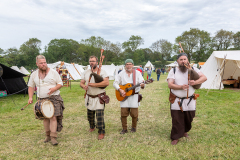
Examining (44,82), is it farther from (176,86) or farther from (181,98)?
(181,98)

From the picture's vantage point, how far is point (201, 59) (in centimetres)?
4200

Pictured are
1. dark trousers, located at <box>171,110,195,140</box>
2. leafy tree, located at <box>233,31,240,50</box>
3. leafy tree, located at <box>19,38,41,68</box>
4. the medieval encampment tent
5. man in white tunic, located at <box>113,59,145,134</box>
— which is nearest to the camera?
dark trousers, located at <box>171,110,195,140</box>

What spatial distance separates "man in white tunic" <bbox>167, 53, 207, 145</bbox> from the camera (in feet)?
10.1

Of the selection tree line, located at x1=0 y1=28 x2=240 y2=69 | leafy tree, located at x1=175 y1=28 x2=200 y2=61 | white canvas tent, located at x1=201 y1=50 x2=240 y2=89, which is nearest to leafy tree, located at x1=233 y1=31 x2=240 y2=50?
tree line, located at x1=0 y1=28 x2=240 y2=69

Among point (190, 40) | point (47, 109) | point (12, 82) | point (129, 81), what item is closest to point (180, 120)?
point (129, 81)

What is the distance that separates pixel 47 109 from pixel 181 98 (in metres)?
2.55

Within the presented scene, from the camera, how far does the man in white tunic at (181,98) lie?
3088 mm

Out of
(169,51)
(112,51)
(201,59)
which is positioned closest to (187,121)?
(201,59)

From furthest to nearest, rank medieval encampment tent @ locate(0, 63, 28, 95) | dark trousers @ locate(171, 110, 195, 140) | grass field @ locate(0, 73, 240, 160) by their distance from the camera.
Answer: medieval encampment tent @ locate(0, 63, 28, 95) < dark trousers @ locate(171, 110, 195, 140) < grass field @ locate(0, 73, 240, 160)

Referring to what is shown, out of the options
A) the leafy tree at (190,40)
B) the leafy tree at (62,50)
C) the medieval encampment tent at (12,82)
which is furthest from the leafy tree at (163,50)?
the medieval encampment tent at (12,82)

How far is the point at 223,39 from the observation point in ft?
137

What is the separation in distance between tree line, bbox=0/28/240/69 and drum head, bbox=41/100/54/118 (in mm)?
41603

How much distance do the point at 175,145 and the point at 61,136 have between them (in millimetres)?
2461

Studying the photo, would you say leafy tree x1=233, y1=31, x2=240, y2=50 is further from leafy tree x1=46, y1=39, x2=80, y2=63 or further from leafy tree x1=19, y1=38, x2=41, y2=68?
leafy tree x1=19, y1=38, x2=41, y2=68
